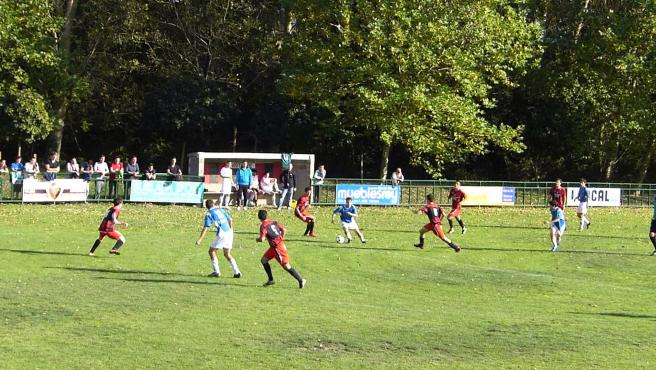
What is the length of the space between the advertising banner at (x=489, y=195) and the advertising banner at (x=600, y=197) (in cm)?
368

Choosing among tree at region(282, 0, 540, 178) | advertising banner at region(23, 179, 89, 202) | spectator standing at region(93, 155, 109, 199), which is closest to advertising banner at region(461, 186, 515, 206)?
tree at region(282, 0, 540, 178)

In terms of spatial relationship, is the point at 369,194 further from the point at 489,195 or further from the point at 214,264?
the point at 214,264

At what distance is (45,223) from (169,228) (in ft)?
14.0

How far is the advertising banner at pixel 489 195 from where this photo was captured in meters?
44.2

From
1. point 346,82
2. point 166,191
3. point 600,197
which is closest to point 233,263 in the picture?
point 166,191

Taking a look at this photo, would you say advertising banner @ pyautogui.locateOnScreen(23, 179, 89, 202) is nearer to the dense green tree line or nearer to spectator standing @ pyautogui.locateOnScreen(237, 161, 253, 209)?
spectator standing @ pyautogui.locateOnScreen(237, 161, 253, 209)

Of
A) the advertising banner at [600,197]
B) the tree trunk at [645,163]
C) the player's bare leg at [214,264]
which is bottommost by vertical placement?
the player's bare leg at [214,264]

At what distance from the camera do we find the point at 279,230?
62.2 feet

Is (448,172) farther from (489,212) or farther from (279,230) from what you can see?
(279,230)

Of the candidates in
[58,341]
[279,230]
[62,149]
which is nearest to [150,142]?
[62,149]

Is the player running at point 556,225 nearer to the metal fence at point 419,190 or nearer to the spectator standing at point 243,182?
the spectator standing at point 243,182

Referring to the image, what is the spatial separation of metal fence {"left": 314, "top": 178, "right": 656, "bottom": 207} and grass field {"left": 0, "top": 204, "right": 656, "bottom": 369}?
42.1 feet

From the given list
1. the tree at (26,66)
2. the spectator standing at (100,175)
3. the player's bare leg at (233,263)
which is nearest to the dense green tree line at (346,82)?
the tree at (26,66)

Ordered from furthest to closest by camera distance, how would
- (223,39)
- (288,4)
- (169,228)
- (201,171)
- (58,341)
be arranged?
(223,39)
(288,4)
(201,171)
(169,228)
(58,341)
